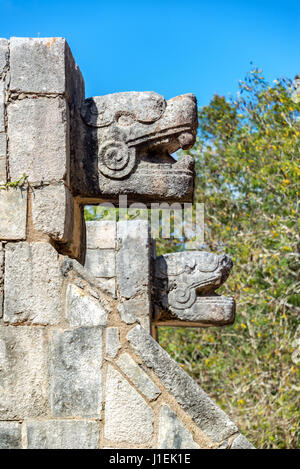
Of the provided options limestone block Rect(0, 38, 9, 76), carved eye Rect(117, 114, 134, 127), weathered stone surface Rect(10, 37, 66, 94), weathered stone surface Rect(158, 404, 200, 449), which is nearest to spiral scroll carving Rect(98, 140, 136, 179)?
carved eye Rect(117, 114, 134, 127)

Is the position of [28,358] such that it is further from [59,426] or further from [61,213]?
[61,213]

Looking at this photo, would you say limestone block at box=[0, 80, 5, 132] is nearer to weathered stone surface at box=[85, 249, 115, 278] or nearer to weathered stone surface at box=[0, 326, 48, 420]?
weathered stone surface at box=[0, 326, 48, 420]

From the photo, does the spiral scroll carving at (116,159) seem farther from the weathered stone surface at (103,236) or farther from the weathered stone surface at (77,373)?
the weathered stone surface at (103,236)

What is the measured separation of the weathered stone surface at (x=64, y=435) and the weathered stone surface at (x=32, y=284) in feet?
1.53

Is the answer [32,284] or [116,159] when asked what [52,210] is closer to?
[32,284]

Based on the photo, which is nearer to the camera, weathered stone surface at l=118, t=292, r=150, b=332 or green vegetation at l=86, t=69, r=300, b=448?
weathered stone surface at l=118, t=292, r=150, b=332

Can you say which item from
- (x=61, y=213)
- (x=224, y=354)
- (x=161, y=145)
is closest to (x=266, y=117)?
(x=224, y=354)

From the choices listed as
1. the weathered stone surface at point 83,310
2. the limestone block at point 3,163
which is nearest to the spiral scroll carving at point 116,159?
the limestone block at point 3,163

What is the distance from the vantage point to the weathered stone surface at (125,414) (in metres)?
→ 2.92

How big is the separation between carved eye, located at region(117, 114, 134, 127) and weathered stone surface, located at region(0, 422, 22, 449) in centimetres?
161

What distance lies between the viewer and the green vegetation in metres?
7.97

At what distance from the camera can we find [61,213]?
3.24 meters

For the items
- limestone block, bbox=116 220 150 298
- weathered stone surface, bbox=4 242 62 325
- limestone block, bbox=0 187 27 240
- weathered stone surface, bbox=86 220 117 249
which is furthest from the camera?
weathered stone surface, bbox=86 220 117 249

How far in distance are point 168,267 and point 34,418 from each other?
6.73 ft
